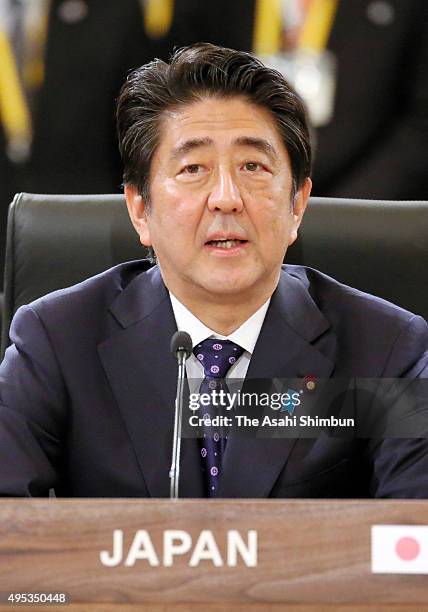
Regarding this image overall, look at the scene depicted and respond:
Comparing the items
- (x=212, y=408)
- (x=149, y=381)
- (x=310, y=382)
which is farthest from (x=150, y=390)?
(x=310, y=382)

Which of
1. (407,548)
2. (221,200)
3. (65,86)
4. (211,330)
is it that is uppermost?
(65,86)

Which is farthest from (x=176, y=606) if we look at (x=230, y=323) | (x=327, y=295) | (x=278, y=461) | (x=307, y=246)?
(x=307, y=246)

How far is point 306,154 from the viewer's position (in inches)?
64.4

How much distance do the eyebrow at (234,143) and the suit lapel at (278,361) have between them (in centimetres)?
24

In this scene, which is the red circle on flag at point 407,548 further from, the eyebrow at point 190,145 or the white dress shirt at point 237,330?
the eyebrow at point 190,145

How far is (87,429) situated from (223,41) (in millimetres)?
1168

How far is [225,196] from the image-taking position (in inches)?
58.1

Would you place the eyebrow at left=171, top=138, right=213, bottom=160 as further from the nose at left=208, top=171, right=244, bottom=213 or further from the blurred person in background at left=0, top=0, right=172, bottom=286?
Result: the blurred person in background at left=0, top=0, right=172, bottom=286

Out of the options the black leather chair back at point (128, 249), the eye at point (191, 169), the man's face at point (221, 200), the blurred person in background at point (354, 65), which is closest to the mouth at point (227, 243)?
the man's face at point (221, 200)

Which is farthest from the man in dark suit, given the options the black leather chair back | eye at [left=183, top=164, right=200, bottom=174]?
the black leather chair back

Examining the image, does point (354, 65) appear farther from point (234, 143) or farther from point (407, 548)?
point (407, 548)

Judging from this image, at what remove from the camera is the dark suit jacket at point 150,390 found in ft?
4.67

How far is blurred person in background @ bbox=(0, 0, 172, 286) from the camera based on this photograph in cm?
230

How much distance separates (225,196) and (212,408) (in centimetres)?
31
